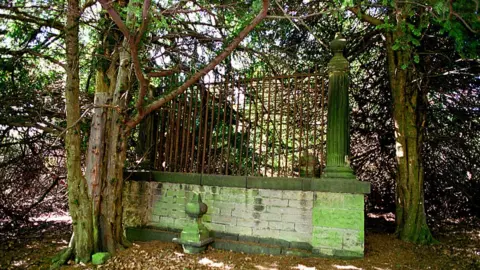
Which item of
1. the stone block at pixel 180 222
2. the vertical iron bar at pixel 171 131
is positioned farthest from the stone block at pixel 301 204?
the vertical iron bar at pixel 171 131

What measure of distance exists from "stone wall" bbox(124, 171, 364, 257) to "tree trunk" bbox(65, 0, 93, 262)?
4.23 ft

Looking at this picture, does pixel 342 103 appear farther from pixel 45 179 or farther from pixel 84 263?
pixel 45 179

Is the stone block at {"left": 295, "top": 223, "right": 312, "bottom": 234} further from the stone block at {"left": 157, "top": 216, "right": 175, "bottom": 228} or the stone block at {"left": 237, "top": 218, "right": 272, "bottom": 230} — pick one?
the stone block at {"left": 157, "top": 216, "right": 175, "bottom": 228}

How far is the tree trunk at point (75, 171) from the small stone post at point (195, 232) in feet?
4.37

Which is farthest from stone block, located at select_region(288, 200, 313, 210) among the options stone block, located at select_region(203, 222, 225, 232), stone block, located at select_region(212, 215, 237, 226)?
stone block, located at select_region(203, 222, 225, 232)

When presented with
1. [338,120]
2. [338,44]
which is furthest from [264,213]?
[338,44]

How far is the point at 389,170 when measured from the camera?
25.2 ft

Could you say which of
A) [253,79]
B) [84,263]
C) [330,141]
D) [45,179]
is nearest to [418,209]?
[330,141]

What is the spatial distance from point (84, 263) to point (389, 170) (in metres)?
6.57

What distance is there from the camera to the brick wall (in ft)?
15.3

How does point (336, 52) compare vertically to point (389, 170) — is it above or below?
above

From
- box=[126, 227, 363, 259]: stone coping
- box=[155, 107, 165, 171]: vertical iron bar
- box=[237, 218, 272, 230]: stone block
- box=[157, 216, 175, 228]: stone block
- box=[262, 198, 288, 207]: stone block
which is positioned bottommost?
box=[126, 227, 363, 259]: stone coping

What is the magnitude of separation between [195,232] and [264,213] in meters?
1.11

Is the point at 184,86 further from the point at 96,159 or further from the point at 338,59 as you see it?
the point at 338,59
